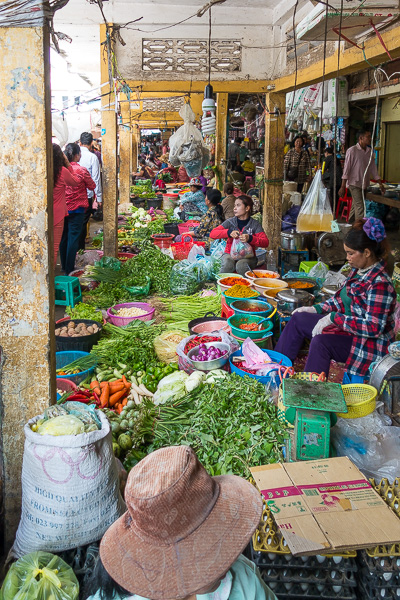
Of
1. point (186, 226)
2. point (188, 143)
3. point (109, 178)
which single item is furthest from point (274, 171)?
point (109, 178)

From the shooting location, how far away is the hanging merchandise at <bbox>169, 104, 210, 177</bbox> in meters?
11.3

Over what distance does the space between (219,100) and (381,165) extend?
621cm

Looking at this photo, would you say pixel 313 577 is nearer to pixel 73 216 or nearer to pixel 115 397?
pixel 115 397

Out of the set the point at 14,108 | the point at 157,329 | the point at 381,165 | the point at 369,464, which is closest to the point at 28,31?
the point at 14,108

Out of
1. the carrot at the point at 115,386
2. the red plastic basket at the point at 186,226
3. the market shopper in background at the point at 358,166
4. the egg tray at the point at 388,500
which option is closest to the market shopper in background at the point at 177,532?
the egg tray at the point at 388,500

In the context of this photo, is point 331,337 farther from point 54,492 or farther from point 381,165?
point 381,165

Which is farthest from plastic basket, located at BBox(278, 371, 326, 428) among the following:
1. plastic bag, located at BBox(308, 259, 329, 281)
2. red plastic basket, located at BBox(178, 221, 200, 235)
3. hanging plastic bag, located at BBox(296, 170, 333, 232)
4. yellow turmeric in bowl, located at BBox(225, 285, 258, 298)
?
red plastic basket, located at BBox(178, 221, 200, 235)

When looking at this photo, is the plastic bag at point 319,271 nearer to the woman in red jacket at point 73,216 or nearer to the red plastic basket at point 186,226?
the woman in red jacket at point 73,216

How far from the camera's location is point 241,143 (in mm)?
22641

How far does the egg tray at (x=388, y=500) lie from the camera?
2287mm

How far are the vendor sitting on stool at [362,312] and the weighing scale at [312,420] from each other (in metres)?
1.07

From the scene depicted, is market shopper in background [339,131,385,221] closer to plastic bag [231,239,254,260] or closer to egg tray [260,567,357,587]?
plastic bag [231,239,254,260]

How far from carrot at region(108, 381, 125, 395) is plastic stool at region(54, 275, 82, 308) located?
2.58 meters

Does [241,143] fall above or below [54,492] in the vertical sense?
above
